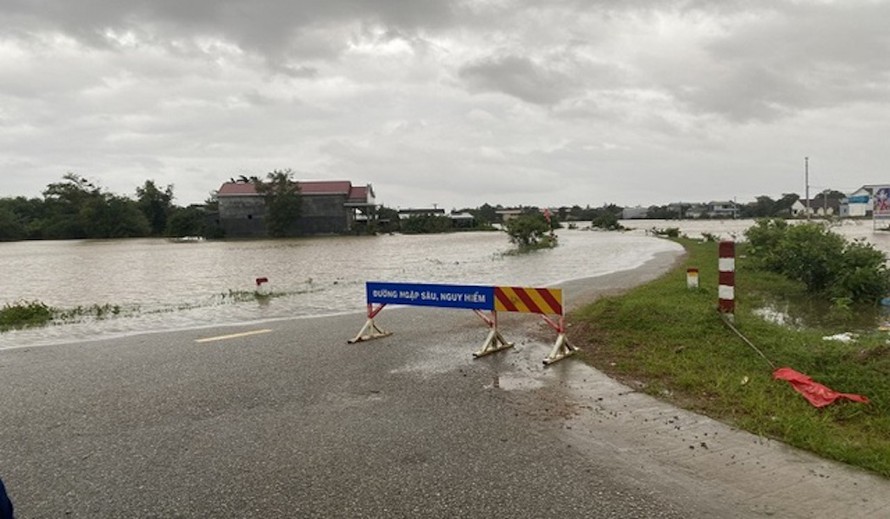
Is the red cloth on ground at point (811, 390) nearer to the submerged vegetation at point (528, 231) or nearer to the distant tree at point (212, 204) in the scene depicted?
the submerged vegetation at point (528, 231)

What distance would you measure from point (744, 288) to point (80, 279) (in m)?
29.3

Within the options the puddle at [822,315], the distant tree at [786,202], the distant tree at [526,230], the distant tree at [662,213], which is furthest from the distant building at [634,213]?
the puddle at [822,315]

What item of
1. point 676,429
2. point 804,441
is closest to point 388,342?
point 676,429

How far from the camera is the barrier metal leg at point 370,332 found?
8862mm

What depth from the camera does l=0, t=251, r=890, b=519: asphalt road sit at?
11.6ft

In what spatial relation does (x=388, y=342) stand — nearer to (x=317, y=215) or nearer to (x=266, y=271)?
(x=266, y=271)

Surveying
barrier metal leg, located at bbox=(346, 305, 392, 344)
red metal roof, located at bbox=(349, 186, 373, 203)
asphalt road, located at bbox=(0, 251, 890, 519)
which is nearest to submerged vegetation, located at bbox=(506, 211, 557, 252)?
barrier metal leg, located at bbox=(346, 305, 392, 344)

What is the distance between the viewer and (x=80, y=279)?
27719 millimetres

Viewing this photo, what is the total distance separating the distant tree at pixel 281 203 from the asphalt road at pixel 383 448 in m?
89.4

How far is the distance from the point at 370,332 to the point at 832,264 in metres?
11.0

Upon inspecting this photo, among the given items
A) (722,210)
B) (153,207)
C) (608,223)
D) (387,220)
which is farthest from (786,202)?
(153,207)

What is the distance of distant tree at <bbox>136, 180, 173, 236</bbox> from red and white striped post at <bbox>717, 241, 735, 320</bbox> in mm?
121397

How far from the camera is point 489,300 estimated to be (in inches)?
312

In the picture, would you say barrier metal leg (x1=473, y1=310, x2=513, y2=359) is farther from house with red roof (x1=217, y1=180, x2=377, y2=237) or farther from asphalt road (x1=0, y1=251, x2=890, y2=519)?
house with red roof (x1=217, y1=180, x2=377, y2=237)
